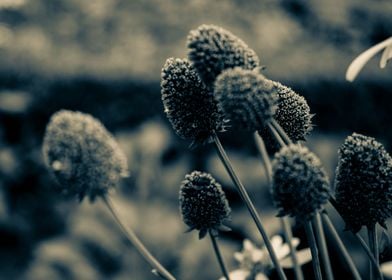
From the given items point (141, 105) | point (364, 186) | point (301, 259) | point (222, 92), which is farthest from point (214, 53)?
point (141, 105)

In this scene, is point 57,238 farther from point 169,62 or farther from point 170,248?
point 169,62

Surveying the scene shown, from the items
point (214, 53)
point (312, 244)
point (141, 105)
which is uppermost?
point (141, 105)

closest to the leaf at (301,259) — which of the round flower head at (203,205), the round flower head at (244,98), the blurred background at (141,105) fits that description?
the round flower head at (203,205)

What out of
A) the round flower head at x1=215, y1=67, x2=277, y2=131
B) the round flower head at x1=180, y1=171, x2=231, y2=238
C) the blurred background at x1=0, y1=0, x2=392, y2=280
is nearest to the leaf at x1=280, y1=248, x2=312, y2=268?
the round flower head at x1=180, y1=171, x2=231, y2=238

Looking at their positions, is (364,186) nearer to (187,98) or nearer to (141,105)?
(187,98)

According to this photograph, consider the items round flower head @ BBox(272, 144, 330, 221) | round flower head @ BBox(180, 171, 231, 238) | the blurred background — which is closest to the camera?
round flower head @ BBox(272, 144, 330, 221)

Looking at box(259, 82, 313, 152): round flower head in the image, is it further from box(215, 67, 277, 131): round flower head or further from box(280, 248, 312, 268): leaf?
box(280, 248, 312, 268): leaf
